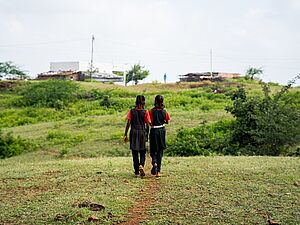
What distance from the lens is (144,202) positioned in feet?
25.2

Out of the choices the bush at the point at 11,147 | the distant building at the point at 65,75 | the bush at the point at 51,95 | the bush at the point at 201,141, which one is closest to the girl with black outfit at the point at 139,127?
the bush at the point at 201,141

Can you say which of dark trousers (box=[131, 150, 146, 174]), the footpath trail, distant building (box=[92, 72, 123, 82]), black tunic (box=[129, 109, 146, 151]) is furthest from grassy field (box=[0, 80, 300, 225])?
distant building (box=[92, 72, 123, 82])

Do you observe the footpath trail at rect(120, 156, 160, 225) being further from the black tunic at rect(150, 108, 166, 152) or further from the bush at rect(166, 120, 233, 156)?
the bush at rect(166, 120, 233, 156)

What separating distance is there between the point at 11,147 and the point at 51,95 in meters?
17.7

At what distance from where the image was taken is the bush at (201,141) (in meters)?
19.6

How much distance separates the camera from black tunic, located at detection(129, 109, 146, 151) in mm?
9625

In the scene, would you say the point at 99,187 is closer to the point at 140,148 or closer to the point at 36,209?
the point at 140,148

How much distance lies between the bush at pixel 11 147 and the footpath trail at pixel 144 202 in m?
13.1

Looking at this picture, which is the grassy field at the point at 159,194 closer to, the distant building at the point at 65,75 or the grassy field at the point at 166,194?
the grassy field at the point at 166,194

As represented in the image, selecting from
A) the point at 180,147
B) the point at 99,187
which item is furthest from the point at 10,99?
the point at 99,187

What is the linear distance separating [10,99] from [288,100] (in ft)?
91.1

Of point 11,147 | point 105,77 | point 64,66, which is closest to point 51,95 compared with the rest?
point 11,147

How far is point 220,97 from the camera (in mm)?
36344

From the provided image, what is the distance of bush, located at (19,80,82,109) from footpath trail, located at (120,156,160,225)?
28.1m
